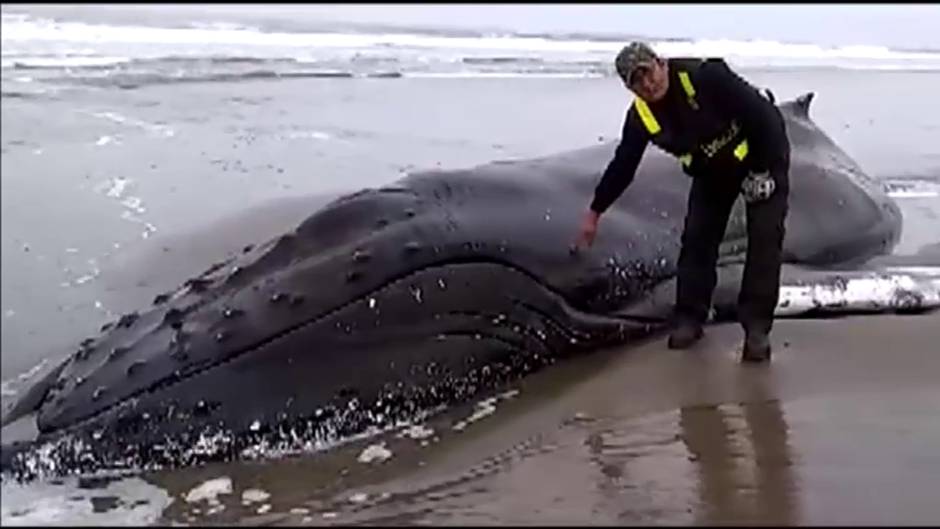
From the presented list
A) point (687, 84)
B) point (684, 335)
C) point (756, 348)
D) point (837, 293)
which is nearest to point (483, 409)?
point (684, 335)

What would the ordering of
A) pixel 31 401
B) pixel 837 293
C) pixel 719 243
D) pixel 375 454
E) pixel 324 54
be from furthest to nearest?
pixel 324 54
pixel 837 293
pixel 719 243
pixel 31 401
pixel 375 454

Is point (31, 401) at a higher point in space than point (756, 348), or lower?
higher

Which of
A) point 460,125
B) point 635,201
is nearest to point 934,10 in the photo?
point 460,125

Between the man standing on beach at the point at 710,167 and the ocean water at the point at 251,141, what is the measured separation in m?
1.32

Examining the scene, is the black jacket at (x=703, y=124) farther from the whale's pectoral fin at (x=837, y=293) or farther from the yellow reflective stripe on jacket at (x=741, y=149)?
the whale's pectoral fin at (x=837, y=293)

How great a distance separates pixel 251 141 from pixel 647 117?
299 inches

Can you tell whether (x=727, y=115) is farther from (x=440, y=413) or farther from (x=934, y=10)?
(x=934, y=10)

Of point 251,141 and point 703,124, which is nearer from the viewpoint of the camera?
point 703,124

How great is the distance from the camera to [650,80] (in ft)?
22.4

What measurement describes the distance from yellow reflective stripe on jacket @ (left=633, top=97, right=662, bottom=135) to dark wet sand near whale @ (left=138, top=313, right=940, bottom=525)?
1.09 meters

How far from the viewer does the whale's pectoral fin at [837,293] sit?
769cm

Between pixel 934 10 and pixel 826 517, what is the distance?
88.7 feet

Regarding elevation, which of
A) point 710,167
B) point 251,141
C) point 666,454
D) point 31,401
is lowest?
point 666,454

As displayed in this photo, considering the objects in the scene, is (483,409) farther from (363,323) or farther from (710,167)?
(710,167)
